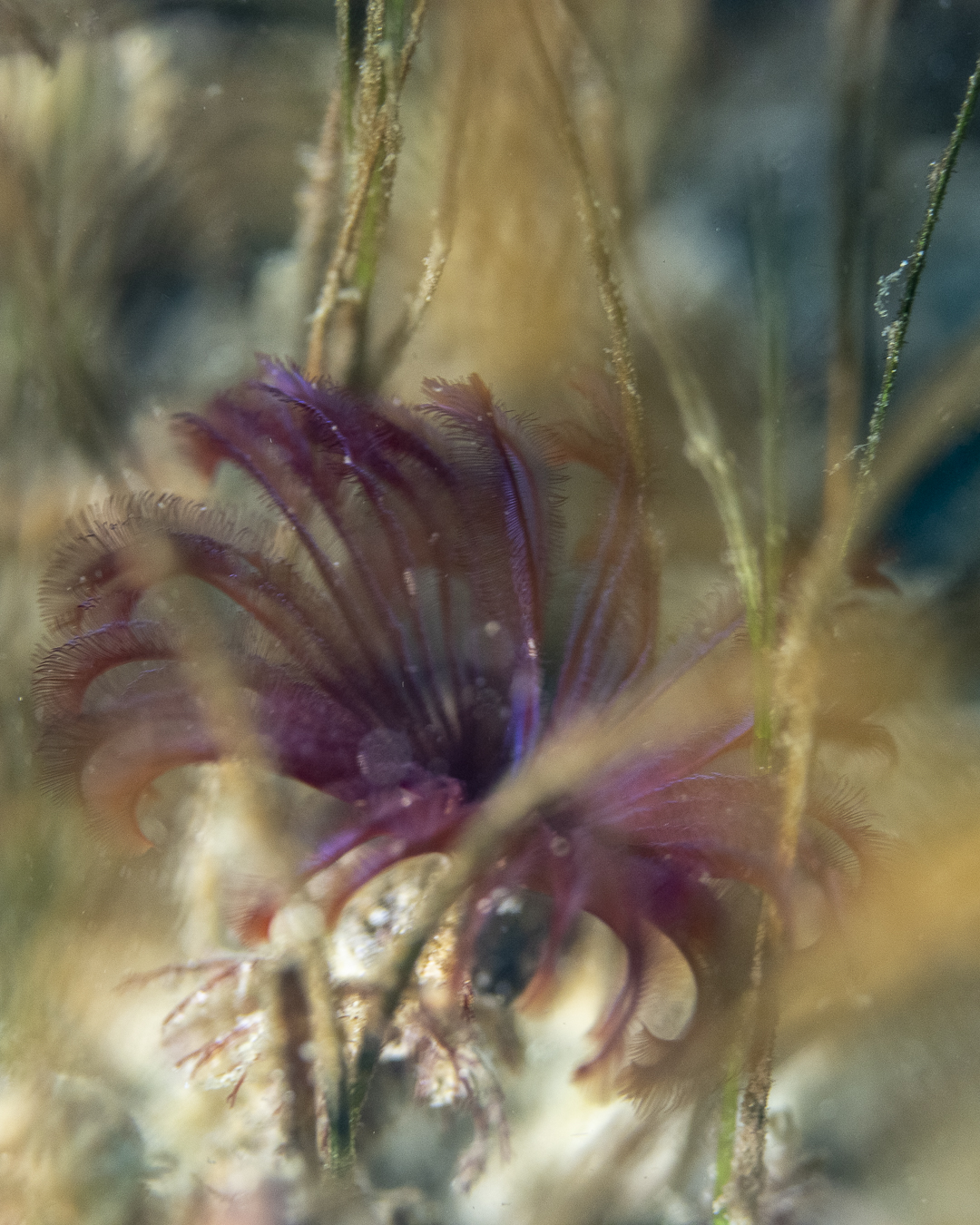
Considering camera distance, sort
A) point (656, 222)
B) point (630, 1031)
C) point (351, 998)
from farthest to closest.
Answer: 1. point (656, 222)
2. point (630, 1031)
3. point (351, 998)

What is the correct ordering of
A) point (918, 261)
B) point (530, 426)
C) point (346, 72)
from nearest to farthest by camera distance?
point (918, 261), point (530, 426), point (346, 72)

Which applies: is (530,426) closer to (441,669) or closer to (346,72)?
(441,669)

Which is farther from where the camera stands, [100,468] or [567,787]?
[100,468]

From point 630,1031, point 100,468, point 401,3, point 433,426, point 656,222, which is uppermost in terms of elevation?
point 401,3

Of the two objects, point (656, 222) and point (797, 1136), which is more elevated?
point (656, 222)

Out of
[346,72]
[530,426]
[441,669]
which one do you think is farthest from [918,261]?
[346,72]


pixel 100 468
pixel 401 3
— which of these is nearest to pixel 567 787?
pixel 100 468

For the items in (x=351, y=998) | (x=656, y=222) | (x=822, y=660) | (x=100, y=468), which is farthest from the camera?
(x=100, y=468)

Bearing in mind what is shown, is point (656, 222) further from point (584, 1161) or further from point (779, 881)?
point (584, 1161)
